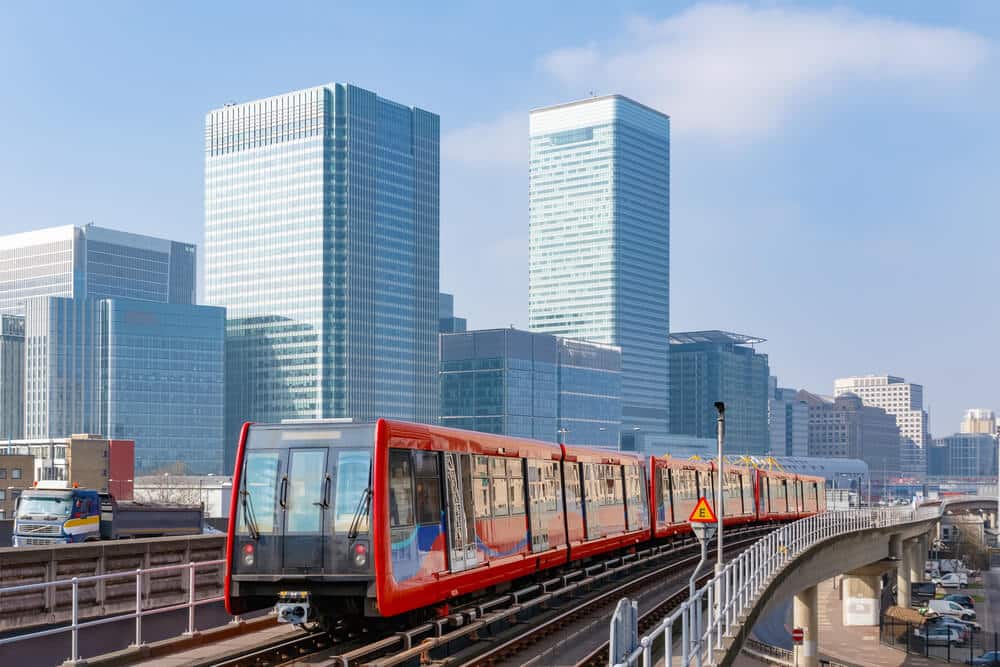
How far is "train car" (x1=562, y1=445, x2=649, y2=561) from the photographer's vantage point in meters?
31.8

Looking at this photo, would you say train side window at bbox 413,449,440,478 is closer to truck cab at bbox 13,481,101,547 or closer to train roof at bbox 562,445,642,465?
train roof at bbox 562,445,642,465

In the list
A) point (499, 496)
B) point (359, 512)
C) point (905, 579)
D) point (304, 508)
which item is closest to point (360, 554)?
point (359, 512)

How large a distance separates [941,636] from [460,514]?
64039mm

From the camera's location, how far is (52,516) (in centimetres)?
3450

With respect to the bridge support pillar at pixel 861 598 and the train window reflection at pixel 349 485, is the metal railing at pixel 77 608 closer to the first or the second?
the train window reflection at pixel 349 485

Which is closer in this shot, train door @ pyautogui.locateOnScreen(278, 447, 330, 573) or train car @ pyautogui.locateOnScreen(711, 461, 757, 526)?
train door @ pyautogui.locateOnScreen(278, 447, 330, 573)

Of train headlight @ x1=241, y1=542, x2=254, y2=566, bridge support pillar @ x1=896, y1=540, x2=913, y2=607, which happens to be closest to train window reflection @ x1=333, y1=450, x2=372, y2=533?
train headlight @ x1=241, y1=542, x2=254, y2=566

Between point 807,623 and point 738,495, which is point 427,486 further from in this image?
point 807,623

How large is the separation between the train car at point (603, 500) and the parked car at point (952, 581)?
86.1 m

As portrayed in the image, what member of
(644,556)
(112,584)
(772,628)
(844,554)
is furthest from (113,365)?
(112,584)

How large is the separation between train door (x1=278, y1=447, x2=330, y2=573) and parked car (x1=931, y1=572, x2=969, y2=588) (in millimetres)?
108829

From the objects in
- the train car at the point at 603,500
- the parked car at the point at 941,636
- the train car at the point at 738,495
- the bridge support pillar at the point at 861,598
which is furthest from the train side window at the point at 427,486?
the bridge support pillar at the point at 861,598

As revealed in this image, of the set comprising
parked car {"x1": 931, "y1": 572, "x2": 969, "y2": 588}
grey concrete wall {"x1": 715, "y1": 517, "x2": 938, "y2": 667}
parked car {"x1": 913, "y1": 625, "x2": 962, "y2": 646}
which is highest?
grey concrete wall {"x1": 715, "y1": 517, "x2": 938, "y2": 667}

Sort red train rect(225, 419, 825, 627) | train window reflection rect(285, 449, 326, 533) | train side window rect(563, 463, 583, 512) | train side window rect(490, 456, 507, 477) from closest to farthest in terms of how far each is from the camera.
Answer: red train rect(225, 419, 825, 627) < train window reflection rect(285, 449, 326, 533) < train side window rect(490, 456, 507, 477) < train side window rect(563, 463, 583, 512)
